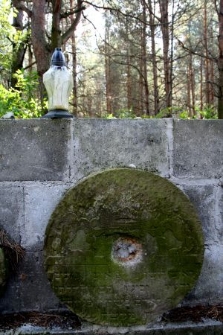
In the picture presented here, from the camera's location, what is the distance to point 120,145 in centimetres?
230

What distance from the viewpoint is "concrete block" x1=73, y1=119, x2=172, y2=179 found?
227 cm

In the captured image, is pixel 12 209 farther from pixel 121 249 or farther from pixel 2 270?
pixel 121 249

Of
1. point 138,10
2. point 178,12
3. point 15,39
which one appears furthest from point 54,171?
point 138,10

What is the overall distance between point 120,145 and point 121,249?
65cm

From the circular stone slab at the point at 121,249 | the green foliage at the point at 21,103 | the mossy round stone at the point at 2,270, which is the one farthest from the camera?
the green foliage at the point at 21,103

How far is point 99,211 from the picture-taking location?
1983 mm

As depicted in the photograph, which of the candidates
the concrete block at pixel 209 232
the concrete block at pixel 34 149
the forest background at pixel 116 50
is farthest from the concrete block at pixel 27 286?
the forest background at pixel 116 50

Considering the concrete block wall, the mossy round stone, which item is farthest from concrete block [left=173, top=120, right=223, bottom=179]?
the mossy round stone

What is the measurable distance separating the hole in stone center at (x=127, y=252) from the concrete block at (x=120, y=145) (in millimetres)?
494

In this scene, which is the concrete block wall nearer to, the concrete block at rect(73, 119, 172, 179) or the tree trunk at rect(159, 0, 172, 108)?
the concrete block at rect(73, 119, 172, 179)

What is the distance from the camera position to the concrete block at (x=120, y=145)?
2270 millimetres

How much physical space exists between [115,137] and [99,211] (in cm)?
53

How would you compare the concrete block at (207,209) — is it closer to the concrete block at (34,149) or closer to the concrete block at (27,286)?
the concrete block at (34,149)

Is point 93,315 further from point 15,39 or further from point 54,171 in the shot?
point 15,39
